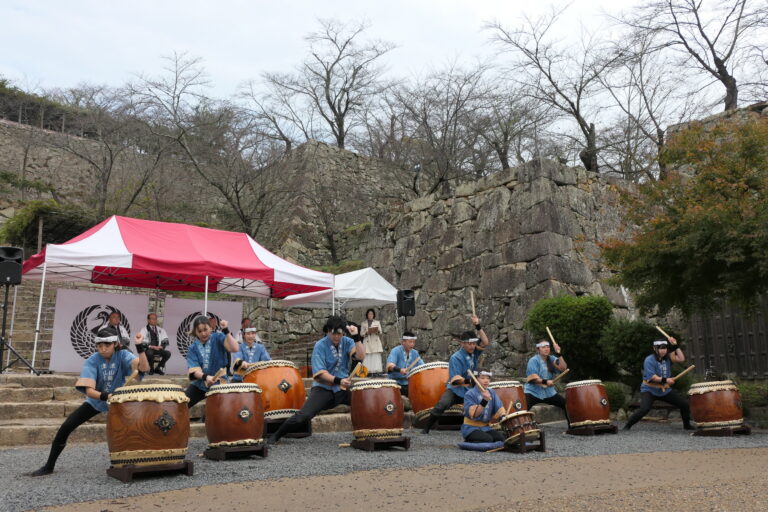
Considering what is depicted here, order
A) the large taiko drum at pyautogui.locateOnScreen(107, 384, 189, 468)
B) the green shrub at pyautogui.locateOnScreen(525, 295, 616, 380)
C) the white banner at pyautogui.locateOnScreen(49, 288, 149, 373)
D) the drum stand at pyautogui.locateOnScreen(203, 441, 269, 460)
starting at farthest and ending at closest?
the white banner at pyautogui.locateOnScreen(49, 288, 149, 373), the green shrub at pyautogui.locateOnScreen(525, 295, 616, 380), the drum stand at pyautogui.locateOnScreen(203, 441, 269, 460), the large taiko drum at pyautogui.locateOnScreen(107, 384, 189, 468)

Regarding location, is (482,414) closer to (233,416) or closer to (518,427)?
(518,427)

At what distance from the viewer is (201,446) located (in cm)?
776

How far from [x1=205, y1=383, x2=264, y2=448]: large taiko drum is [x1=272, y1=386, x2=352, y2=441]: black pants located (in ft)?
2.33

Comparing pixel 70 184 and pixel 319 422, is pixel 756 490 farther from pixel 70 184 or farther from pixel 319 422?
pixel 70 184

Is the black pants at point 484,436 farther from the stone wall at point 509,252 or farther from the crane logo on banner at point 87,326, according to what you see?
the crane logo on banner at point 87,326

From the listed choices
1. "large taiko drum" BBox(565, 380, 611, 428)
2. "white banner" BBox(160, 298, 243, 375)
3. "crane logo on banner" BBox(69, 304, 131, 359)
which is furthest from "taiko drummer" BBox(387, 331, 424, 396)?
"crane logo on banner" BBox(69, 304, 131, 359)

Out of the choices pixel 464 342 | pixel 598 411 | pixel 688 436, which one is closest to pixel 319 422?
pixel 464 342

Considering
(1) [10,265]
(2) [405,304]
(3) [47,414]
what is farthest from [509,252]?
(1) [10,265]

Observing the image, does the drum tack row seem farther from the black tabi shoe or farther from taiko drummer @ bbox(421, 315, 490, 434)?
the black tabi shoe

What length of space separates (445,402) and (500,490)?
3612mm

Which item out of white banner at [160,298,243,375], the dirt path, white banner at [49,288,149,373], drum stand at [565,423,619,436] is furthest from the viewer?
white banner at [160,298,243,375]

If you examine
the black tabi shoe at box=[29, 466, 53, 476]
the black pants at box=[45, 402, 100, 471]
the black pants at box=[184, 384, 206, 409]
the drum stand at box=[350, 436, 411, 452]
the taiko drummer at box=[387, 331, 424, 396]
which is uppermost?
the taiko drummer at box=[387, 331, 424, 396]

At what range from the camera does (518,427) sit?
735 cm

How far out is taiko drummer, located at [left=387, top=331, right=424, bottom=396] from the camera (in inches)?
411
